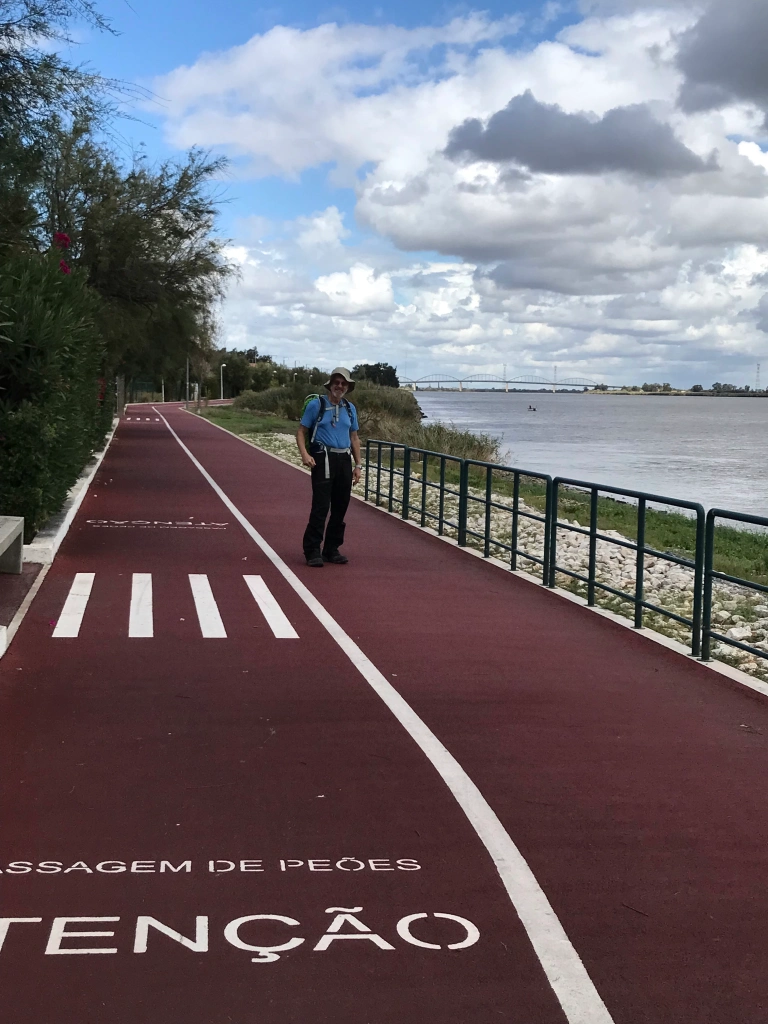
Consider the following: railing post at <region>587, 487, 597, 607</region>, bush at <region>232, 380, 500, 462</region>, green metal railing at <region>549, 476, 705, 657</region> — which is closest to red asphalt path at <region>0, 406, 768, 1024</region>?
green metal railing at <region>549, 476, 705, 657</region>

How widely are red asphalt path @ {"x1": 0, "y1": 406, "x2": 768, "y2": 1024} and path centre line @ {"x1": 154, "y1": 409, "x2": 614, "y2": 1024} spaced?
23mm

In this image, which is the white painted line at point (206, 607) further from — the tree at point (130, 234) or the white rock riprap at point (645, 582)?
the tree at point (130, 234)

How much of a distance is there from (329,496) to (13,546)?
11.3 ft

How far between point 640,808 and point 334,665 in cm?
334

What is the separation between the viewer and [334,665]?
882 cm

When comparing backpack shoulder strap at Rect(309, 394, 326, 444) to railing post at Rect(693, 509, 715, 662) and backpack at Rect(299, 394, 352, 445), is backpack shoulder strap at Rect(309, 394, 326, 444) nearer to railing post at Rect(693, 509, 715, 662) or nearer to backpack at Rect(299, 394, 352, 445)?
backpack at Rect(299, 394, 352, 445)

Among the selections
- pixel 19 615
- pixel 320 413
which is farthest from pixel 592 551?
pixel 19 615

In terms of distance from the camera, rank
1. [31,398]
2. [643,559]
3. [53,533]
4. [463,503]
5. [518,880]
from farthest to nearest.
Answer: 1. [463,503]
2. [53,533]
3. [31,398]
4. [643,559]
5. [518,880]

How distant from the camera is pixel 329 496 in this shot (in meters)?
13.9

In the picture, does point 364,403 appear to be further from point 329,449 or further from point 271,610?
point 271,610

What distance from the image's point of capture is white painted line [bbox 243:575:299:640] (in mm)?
9977

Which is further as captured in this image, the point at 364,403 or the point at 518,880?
the point at 364,403

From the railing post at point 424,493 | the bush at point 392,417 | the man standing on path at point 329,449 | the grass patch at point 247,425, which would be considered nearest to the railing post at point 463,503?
the railing post at point 424,493

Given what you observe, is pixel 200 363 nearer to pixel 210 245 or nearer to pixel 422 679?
pixel 210 245
